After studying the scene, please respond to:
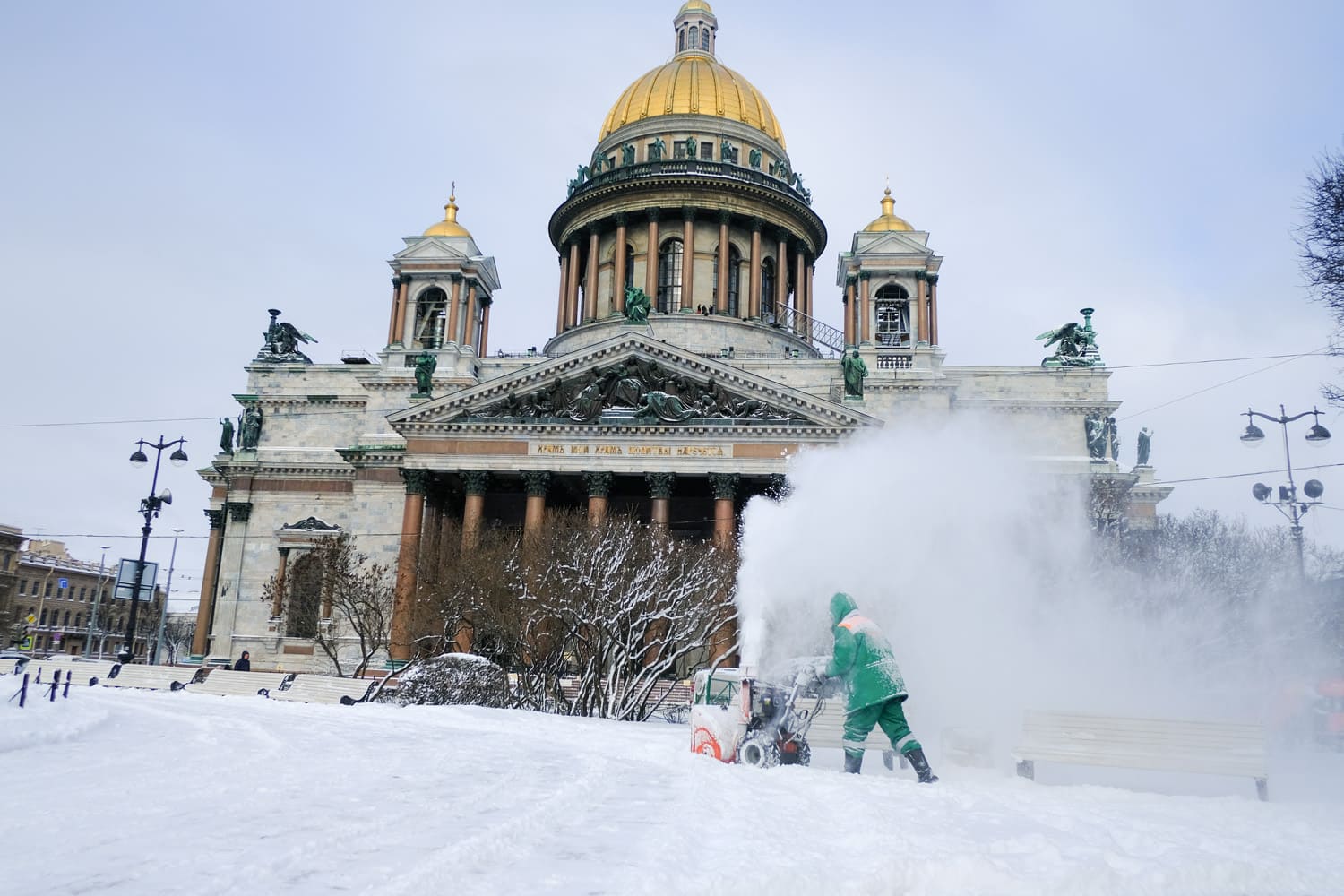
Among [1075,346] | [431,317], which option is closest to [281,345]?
[431,317]

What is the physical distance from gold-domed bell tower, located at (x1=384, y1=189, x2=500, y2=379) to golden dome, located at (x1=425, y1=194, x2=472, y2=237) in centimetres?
8

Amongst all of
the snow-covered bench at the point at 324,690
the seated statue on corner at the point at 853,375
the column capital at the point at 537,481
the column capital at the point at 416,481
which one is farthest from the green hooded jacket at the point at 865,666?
the column capital at the point at 416,481

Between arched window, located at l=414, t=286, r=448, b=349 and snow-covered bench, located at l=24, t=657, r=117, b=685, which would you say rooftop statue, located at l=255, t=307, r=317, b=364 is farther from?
snow-covered bench, located at l=24, t=657, r=117, b=685

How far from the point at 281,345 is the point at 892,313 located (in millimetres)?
27334

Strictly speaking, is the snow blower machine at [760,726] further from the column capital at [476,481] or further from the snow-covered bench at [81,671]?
the column capital at [476,481]

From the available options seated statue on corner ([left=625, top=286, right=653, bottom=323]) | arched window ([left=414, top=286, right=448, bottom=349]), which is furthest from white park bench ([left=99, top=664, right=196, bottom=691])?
seated statue on corner ([left=625, top=286, right=653, bottom=323])

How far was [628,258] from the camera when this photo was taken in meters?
52.5

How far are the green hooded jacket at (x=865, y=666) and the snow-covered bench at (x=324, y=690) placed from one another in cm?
1526

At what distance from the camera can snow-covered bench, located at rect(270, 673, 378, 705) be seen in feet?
80.2

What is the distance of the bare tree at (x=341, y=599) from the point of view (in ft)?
104

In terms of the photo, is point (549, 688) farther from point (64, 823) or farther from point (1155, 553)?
point (1155, 553)

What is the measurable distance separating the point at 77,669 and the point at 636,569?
18278 millimetres

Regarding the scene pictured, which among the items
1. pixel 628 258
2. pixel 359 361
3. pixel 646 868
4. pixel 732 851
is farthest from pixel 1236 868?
pixel 628 258

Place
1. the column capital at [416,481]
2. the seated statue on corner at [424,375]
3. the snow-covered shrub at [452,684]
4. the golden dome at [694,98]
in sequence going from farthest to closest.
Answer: the golden dome at [694,98]
the seated statue on corner at [424,375]
the column capital at [416,481]
the snow-covered shrub at [452,684]
